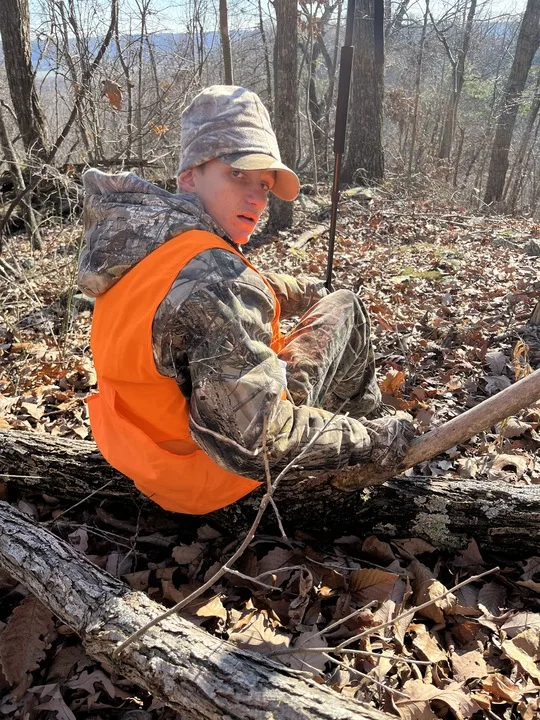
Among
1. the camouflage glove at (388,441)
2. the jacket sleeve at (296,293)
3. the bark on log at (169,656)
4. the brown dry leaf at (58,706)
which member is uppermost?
the jacket sleeve at (296,293)

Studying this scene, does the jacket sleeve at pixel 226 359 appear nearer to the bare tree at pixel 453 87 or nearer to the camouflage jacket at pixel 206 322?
the camouflage jacket at pixel 206 322

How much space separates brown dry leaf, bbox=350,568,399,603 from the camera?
2193 mm

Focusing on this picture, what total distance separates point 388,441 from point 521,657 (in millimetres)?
937

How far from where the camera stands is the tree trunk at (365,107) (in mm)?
12219

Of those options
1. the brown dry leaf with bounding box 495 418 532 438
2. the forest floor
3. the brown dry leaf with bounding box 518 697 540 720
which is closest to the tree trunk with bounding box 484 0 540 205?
the forest floor

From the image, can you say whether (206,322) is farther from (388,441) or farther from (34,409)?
(34,409)

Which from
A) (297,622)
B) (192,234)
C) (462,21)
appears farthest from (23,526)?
(462,21)

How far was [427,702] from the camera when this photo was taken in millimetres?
1765

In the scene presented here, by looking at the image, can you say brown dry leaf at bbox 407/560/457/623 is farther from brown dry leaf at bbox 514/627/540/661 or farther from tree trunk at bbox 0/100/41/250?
tree trunk at bbox 0/100/41/250

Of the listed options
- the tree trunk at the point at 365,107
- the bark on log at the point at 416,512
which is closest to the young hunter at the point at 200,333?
the bark on log at the point at 416,512

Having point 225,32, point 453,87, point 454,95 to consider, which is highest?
point 225,32

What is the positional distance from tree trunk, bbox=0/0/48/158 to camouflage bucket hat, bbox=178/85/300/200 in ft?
19.3

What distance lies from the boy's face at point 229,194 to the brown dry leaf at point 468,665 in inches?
72.2

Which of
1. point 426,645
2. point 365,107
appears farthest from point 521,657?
point 365,107
